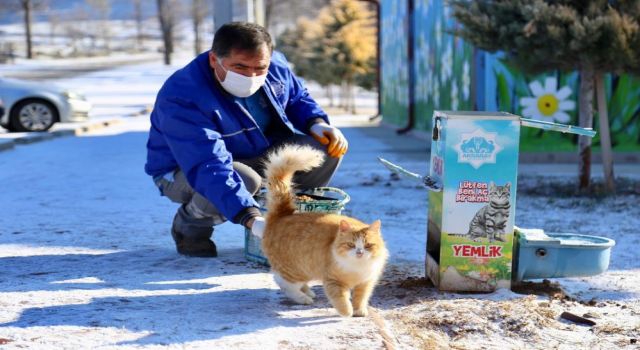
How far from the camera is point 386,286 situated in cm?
423

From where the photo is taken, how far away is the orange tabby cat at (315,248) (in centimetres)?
346

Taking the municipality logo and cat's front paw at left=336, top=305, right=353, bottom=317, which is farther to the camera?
the municipality logo

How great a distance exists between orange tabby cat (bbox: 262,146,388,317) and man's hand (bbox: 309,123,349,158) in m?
0.44

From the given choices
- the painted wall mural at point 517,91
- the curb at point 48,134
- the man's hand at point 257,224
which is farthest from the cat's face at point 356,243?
the curb at point 48,134

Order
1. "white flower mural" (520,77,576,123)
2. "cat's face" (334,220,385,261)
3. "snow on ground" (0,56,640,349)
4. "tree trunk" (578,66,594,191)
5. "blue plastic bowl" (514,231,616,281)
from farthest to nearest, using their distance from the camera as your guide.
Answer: "white flower mural" (520,77,576,123)
"tree trunk" (578,66,594,191)
"blue plastic bowl" (514,231,616,281)
"cat's face" (334,220,385,261)
"snow on ground" (0,56,640,349)

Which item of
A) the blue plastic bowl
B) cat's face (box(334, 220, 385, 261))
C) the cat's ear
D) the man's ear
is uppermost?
the man's ear

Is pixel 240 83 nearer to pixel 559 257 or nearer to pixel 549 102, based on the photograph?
pixel 559 257

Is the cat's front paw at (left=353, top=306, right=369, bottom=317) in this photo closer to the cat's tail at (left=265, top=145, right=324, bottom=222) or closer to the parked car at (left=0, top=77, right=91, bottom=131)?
the cat's tail at (left=265, top=145, right=324, bottom=222)

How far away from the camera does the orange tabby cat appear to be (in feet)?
11.4

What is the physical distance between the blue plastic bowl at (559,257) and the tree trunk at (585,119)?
3.72 metres

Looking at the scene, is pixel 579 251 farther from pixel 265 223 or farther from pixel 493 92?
pixel 493 92

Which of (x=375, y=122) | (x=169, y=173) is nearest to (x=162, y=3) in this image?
(x=375, y=122)

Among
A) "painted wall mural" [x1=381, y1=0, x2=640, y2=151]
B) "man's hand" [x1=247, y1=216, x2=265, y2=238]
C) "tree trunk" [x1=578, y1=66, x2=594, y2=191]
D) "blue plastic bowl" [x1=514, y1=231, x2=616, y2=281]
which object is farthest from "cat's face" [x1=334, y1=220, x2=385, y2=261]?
"painted wall mural" [x1=381, y1=0, x2=640, y2=151]

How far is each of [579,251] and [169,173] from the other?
7.44 ft
